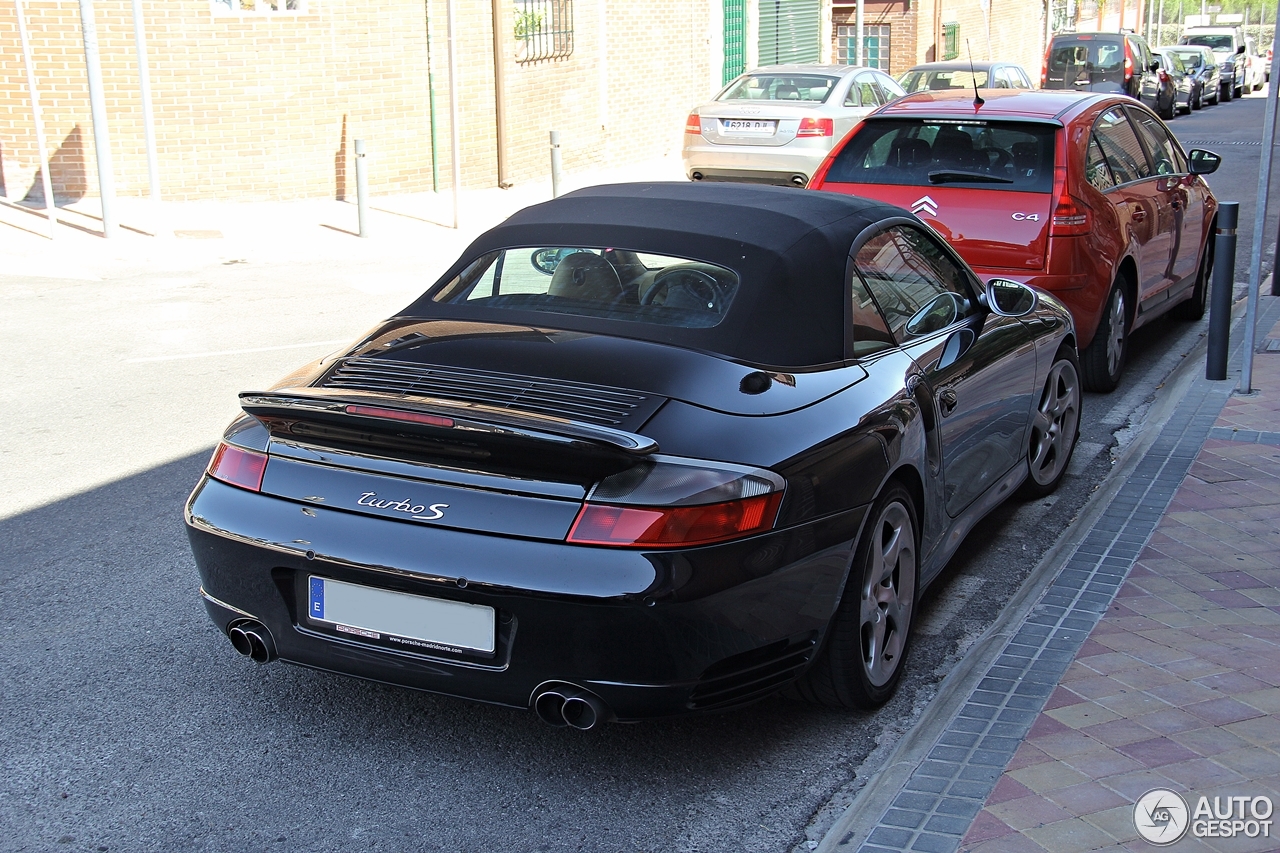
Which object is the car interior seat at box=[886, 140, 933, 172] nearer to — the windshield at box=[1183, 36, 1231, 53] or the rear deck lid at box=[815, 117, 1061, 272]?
the rear deck lid at box=[815, 117, 1061, 272]

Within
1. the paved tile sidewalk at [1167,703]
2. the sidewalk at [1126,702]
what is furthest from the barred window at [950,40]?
the paved tile sidewalk at [1167,703]

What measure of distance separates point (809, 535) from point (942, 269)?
1891 mm

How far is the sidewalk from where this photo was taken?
10.9 feet

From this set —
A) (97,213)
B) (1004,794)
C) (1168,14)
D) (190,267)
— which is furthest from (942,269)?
(1168,14)

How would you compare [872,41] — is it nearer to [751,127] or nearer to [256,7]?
[751,127]

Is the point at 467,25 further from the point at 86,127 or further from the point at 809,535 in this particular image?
the point at 809,535

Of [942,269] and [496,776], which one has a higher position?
[942,269]

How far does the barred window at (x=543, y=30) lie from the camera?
19312 millimetres

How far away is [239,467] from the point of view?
3809 millimetres

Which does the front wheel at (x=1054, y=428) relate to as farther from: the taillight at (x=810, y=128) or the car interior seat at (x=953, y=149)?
the taillight at (x=810, y=128)

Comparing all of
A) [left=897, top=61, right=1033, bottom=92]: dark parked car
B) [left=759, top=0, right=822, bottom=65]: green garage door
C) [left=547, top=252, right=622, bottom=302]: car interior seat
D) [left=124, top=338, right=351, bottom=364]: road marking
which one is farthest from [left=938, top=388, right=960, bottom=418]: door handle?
[left=759, top=0, right=822, bottom=65]: green garage door

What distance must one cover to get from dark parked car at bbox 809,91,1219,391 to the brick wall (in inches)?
386

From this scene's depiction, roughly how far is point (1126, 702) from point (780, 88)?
14768 millimetres

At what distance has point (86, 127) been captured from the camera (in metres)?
15.3
